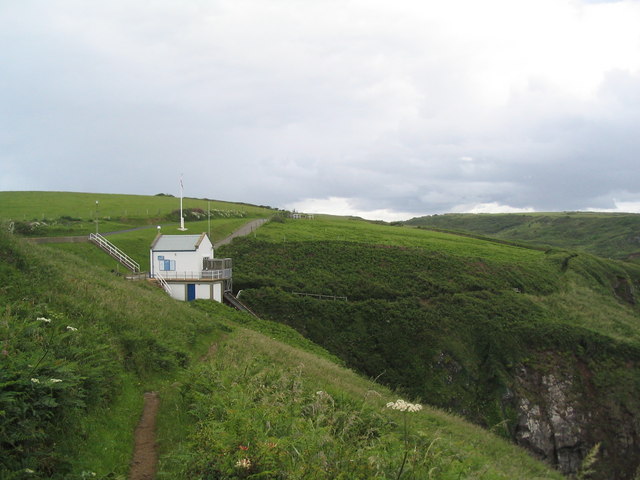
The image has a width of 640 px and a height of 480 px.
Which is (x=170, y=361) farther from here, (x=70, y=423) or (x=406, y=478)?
(x=406, y=478)

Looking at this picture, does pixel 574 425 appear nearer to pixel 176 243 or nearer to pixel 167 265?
pixel 167 265

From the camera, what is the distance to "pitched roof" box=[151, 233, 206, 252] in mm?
37391

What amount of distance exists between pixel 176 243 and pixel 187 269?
8.61 feet

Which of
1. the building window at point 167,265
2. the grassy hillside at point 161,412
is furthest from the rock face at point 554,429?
the building window at point 167,265

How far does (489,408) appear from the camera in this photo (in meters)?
28.6

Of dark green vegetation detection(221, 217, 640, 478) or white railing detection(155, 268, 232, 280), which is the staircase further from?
white railing detection(155, 268, 232, 280)

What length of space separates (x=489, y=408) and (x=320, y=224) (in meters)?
46.4

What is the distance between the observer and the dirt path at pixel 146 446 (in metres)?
7.97

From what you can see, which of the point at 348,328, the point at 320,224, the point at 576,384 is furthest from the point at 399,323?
the point at 320,224

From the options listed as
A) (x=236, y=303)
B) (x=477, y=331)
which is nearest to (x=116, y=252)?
(x=236, y=303)

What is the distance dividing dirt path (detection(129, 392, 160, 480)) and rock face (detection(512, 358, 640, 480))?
81.3ft

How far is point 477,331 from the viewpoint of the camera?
34625mm

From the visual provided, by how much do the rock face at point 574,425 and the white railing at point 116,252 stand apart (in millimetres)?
33942

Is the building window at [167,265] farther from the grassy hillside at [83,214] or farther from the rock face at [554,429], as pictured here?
the rock face at [554,429]
